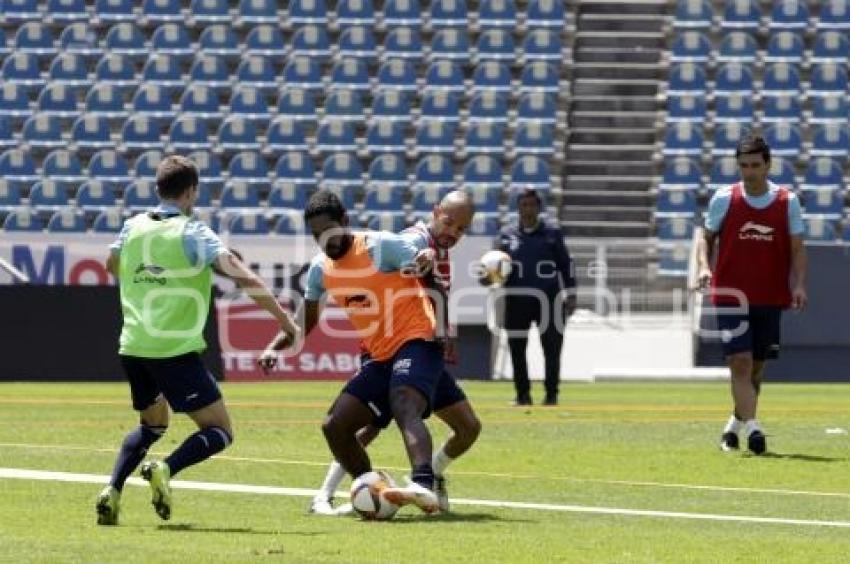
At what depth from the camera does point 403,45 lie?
37.6 m

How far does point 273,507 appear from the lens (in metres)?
11.9

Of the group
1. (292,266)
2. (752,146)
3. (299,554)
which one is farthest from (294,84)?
(299,554)

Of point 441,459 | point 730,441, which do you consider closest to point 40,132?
point 730,441

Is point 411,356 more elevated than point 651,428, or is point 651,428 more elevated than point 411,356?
point 411,356

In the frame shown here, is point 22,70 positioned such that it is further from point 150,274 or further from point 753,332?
point 150,274

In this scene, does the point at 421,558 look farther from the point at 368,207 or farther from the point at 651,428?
the point at 368,207

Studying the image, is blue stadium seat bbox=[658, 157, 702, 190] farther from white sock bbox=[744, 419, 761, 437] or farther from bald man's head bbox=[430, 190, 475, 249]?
bald man's head bbox=[430, 190, 475, 249]

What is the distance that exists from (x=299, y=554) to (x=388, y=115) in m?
27.9

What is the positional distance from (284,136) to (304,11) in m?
2.83

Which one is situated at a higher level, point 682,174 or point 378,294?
point 378,294

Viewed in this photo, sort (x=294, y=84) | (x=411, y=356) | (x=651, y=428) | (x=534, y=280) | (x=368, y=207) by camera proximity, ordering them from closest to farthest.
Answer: (x=411, y=356) → (x=651, y=428) → (x=534, y=280) → (x=368, y=207) → (x=294, y=84)

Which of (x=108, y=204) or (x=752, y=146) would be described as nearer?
(x=752, y=146)

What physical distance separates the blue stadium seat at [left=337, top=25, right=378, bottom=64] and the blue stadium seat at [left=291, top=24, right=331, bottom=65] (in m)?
0.25

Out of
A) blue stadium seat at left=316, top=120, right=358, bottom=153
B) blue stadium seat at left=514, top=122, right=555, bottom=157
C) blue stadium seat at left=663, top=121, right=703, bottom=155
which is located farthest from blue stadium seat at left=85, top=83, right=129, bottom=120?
blue stadium seat at left=663, top=121, right=703, bottom=155
